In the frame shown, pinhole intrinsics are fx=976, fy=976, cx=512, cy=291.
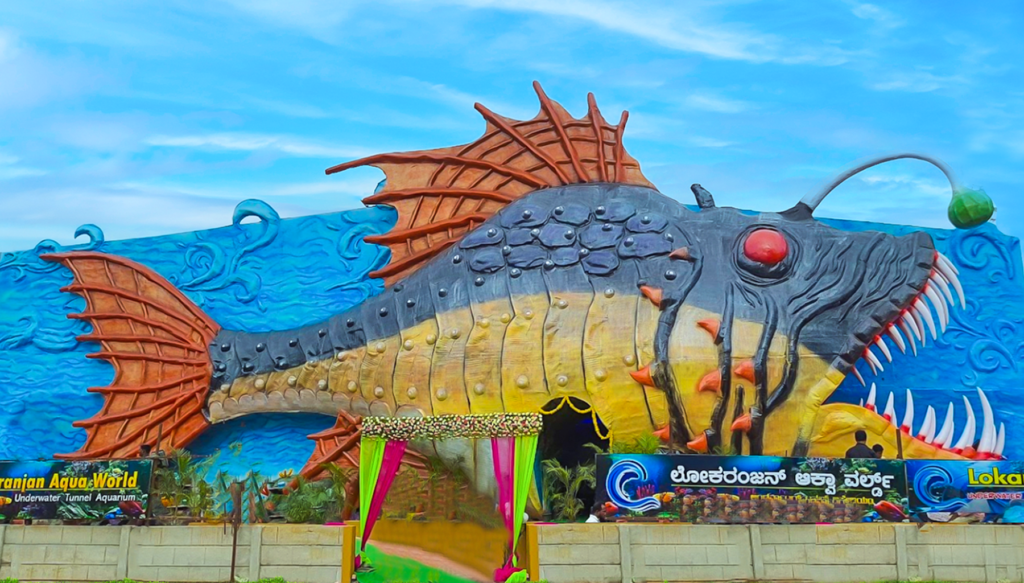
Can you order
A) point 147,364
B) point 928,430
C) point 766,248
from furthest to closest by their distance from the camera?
point 147,364 < point 928,430 < point 766,248

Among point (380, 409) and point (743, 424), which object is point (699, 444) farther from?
point (380, 409)

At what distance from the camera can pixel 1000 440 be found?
11906mm

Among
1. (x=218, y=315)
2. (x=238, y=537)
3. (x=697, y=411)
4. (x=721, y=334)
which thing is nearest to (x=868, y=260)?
(x=721, y=334)

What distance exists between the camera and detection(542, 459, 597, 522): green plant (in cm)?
938

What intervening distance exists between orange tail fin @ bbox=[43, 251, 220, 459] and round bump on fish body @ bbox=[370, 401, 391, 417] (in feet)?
7.09

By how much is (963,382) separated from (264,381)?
8874 millimetres

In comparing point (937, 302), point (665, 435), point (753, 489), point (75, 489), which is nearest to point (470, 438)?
point (665, 435)

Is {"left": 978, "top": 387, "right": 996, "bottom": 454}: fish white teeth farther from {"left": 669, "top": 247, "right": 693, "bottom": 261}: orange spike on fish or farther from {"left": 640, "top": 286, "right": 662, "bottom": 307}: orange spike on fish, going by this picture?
{"left": 640, "top": 286, "right": 662, "bottom": 307}: orange spike on fish

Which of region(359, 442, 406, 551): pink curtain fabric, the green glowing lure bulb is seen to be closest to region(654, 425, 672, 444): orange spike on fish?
region(359, 442, 406, 551): pink curtain fabric

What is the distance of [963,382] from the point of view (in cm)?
1271

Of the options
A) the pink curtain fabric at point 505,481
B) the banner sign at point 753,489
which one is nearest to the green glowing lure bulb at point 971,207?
the banner sign at point 753,489

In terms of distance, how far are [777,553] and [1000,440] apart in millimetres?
5578

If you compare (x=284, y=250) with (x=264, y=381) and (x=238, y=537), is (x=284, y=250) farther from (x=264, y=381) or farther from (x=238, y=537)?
(x=238, y=537)

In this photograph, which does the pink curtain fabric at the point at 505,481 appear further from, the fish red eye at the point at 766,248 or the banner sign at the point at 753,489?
the fish red eye at the point at 766,248
